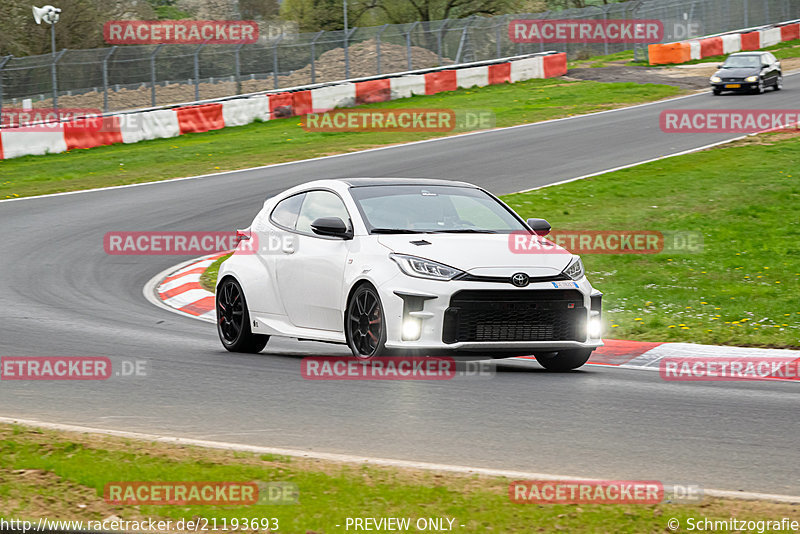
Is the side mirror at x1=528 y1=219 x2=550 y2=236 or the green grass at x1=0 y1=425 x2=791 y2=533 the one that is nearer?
the green grass at x1=0 y1=425 x2=791 y2=533

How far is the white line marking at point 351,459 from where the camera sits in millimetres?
5395

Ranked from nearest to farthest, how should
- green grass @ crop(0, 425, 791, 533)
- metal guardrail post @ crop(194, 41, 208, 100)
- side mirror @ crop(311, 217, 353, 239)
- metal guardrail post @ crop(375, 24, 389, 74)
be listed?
green grass @ crop(0, 425, 791, 533), side mirror @ crop(311, 217, 353, 239), metal guardrail post @ crop(194, 41, 208, 100), metal guardrail post @ crop(375, 24, 389, 74)

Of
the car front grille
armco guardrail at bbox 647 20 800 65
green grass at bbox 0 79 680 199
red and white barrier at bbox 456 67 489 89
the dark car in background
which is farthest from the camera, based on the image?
armco guardrail at bbox 647 20 800 65

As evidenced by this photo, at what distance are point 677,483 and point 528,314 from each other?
123 inches

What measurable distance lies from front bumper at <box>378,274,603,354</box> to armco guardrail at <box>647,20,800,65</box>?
41.0 m

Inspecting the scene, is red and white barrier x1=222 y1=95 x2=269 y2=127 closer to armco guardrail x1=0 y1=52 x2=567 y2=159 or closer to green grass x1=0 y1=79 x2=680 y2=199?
armco guardrail x1=0 y1=52 x2=567 y2=159

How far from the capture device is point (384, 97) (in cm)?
3844

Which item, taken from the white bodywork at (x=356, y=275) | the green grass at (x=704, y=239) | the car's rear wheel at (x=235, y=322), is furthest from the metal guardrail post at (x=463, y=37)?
the car's rear wheel at (x=235, y=322)

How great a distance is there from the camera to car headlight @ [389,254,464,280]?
28.3ft

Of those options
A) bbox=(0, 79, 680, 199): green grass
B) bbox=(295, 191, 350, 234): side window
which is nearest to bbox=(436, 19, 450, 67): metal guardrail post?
bbox=(0, 79, 680, 199): green grass

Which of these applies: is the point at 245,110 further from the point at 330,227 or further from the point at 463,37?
the point at 330,227

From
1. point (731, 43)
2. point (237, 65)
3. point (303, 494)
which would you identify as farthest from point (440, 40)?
point (303, 494)

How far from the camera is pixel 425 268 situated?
28.5 ft

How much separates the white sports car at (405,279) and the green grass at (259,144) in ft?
47.3
